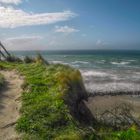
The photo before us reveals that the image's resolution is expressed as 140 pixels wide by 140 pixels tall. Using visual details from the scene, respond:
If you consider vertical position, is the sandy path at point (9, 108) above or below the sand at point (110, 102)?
above

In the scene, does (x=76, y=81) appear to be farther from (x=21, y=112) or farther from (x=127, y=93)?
(x=127, y=93)

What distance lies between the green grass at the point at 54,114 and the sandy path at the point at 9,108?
26 cm

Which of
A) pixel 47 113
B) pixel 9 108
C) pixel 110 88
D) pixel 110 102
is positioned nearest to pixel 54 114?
pixel 47 113

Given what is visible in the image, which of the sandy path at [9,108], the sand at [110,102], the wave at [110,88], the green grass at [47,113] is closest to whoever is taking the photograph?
the green grass at [47,113]

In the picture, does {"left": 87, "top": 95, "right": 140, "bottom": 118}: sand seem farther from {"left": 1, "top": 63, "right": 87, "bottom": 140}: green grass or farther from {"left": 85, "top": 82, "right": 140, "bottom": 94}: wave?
{"left": 1, "top": 63, "right": 87, "bottom": 140}: green grass

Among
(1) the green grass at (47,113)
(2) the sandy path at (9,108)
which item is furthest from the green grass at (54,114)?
(2) the sandy path at (9,108)

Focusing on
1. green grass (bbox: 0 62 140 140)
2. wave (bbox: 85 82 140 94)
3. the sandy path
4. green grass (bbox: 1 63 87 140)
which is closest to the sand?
wave (bbox: 85 82 140 94)

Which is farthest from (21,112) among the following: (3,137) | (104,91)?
(104,91)

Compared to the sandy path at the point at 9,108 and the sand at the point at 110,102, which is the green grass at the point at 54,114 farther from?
the sand at the point at 110,102

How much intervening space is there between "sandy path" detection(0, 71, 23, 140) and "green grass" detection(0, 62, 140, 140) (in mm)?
256

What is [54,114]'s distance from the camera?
10.1m

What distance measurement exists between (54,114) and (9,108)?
2.33 meters

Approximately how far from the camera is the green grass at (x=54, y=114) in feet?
27.1

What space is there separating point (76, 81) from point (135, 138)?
7645mm
